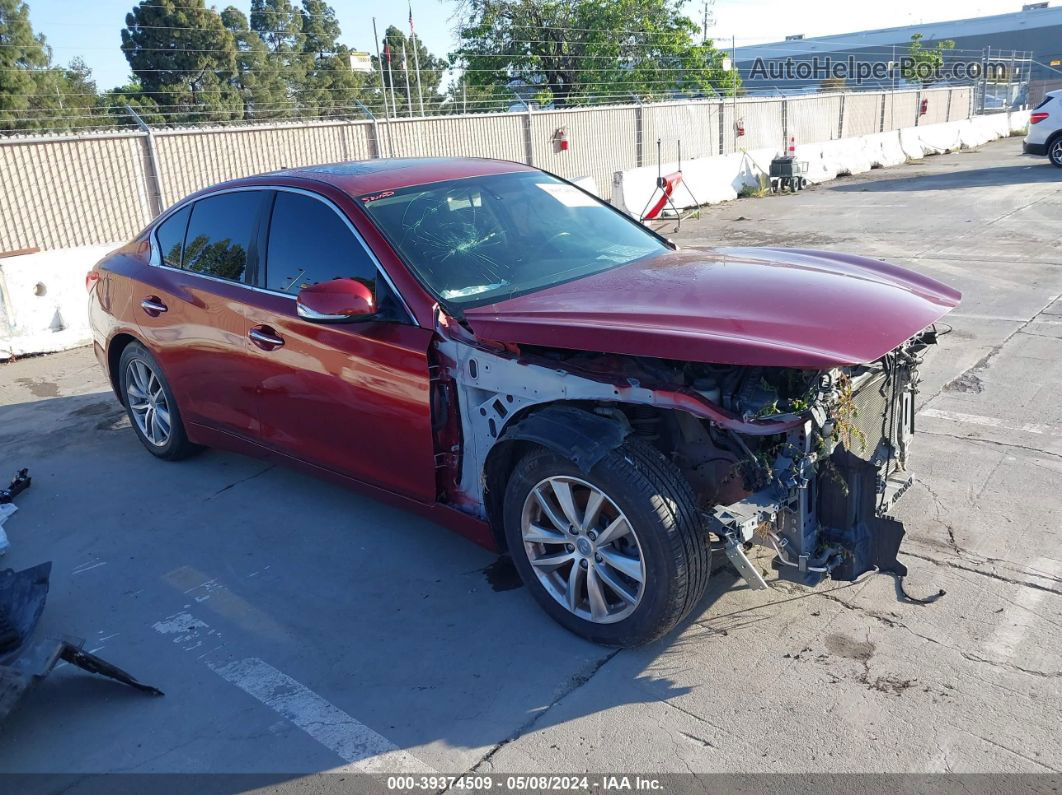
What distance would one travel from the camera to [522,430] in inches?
137

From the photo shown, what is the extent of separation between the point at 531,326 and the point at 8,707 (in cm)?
222

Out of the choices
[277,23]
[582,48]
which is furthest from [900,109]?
[277,23]

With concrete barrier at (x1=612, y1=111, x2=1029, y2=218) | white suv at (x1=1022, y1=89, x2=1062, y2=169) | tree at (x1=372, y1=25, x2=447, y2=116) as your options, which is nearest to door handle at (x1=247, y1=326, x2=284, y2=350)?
concrete barrier at (x1=612, y1=111, x2=1029, y2=218)

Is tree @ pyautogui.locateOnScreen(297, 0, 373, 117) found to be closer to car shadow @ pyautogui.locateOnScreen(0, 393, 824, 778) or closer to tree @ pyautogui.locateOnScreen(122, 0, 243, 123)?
tree @ pyautogui.locateOnScreen(122, 0, 243, 123)

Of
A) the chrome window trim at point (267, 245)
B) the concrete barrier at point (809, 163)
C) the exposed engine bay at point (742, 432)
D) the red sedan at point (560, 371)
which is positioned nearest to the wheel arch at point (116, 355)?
the chrome window trim at point (267, 245)

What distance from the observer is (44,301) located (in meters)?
9.06

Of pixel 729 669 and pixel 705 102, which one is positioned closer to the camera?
pixel 729 669

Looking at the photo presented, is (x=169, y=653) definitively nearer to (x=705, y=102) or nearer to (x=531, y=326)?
(x=531, y=326)

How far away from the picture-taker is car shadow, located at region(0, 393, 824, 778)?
3164mm

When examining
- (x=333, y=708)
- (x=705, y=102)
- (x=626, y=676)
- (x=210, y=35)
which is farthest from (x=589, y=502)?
(x=210, y=35)

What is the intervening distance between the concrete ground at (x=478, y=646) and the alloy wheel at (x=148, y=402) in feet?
0.82

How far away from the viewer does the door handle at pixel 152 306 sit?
529cm

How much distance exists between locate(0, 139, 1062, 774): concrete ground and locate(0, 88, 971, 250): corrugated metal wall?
6821 mm

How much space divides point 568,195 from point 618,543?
227cm
